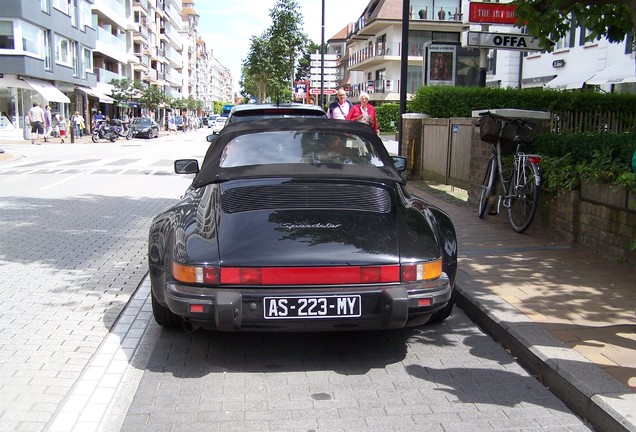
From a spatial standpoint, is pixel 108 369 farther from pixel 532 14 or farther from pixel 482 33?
pixel 482 33

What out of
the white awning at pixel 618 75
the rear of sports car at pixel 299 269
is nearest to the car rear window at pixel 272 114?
the rear of sports car at pixel 299 269

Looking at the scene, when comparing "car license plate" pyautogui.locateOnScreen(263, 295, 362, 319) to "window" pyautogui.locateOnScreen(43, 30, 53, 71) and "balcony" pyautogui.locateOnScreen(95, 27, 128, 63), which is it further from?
"balcony" pyautogui.locateOnScreen(95, 27, 128, 63)

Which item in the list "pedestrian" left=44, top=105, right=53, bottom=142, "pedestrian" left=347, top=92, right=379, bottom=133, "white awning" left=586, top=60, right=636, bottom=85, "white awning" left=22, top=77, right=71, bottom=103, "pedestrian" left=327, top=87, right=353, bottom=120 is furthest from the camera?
"white awning" left=22, top=77, right=71, bottom=103

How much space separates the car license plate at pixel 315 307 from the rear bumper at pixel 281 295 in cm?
2

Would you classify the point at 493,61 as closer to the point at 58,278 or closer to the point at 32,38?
the point at 32,38

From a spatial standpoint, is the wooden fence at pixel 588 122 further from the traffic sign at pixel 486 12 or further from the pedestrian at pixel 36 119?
the pedestrian at pixel 36 119

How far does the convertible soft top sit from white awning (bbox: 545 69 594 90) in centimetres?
2212

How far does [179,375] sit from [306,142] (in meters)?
2.20

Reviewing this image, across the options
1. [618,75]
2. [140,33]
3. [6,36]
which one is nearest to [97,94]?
[6,36]

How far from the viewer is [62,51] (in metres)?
40.2

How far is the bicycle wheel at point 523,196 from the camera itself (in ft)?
23.5

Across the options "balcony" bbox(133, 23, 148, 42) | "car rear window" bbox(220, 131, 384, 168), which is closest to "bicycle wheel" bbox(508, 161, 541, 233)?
"car rear window" bbox(220, 131, 384, 168)

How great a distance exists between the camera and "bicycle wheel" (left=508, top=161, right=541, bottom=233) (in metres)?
7.17

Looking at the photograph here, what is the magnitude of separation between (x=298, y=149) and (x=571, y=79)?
2504cm
